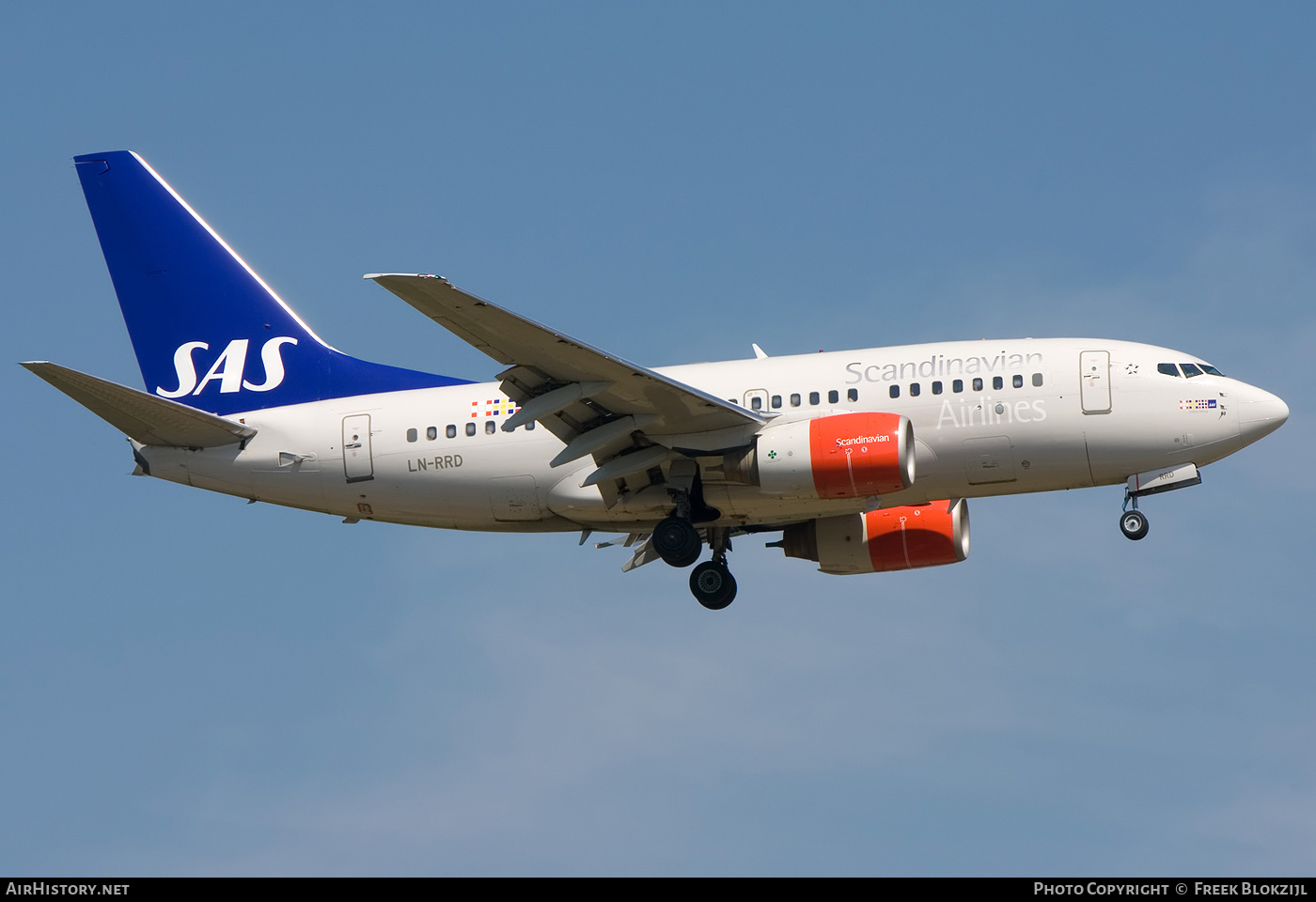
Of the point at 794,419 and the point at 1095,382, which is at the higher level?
the point at 1095,382

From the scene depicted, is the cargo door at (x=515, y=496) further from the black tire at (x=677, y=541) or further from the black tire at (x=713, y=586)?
the black tire at (x=713, y=586)

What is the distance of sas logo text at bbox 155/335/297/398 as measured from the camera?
1491 inches

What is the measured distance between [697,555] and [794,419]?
3.49 m

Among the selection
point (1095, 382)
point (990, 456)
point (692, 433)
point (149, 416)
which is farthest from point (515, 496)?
point (1095, 382)

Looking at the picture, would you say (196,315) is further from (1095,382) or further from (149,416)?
(1095,382)

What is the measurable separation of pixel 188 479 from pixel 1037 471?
59.6 feet

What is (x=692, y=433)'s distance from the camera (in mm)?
33844

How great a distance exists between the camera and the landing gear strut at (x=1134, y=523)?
111ft

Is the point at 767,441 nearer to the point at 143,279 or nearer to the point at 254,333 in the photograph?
the point at 254,333

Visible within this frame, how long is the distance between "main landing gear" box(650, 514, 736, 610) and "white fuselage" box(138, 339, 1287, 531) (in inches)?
31.0

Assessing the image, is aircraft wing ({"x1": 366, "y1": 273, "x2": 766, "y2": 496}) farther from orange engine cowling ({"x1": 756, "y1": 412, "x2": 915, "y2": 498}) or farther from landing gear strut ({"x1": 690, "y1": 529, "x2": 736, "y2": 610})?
landing gear strut ({"x1": 690, "y1": 529, "x2": 736, "y2": 610})

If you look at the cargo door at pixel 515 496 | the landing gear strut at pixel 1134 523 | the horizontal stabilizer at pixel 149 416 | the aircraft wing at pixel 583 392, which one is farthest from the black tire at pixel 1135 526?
the horizontal stabilizer at pixel 149 416

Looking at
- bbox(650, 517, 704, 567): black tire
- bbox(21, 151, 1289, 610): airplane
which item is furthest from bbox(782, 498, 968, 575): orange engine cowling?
bbox(650, 517, 704, 567): black tire
